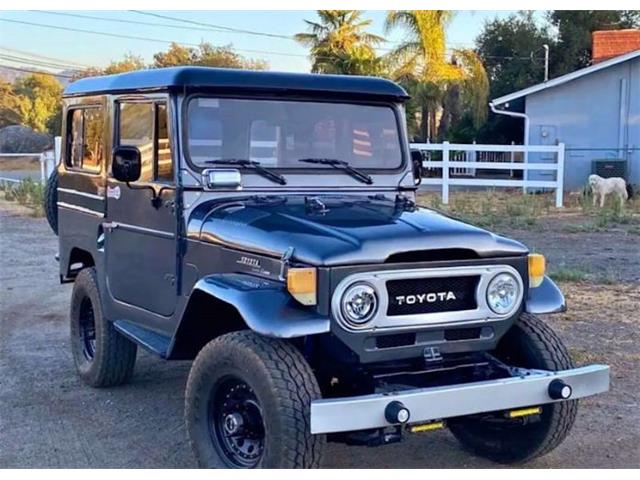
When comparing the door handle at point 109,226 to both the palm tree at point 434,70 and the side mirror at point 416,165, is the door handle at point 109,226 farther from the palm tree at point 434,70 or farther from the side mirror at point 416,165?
the palm tree at point 434,70

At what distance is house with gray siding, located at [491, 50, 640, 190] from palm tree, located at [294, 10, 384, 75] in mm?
8343

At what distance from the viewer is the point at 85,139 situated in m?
6.34

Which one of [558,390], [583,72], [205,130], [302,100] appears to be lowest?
[558,390]

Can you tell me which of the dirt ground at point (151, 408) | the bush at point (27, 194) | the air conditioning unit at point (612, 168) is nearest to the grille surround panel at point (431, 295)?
the dirt ground at point (151, 408)

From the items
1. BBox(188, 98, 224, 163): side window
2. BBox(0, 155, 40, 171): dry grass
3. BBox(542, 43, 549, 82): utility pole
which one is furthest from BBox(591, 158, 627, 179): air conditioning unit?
BBox(188, 98, 224, 163): side window

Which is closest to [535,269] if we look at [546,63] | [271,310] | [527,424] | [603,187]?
[527,424]

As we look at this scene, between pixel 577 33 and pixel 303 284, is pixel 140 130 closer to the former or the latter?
pixel 303 284

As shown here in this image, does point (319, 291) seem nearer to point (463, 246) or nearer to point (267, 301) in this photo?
point (267, 301)

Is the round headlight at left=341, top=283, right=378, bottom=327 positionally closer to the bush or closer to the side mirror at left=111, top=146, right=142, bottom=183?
the side mirror at left=111, top=146, right=142, bottom=183

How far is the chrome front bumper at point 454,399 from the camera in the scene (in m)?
3.74

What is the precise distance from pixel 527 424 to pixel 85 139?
3.56 m

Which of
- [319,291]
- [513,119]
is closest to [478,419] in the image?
[319,291]

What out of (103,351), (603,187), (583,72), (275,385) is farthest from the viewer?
(583,72)

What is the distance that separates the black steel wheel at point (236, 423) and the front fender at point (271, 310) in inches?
13.3
